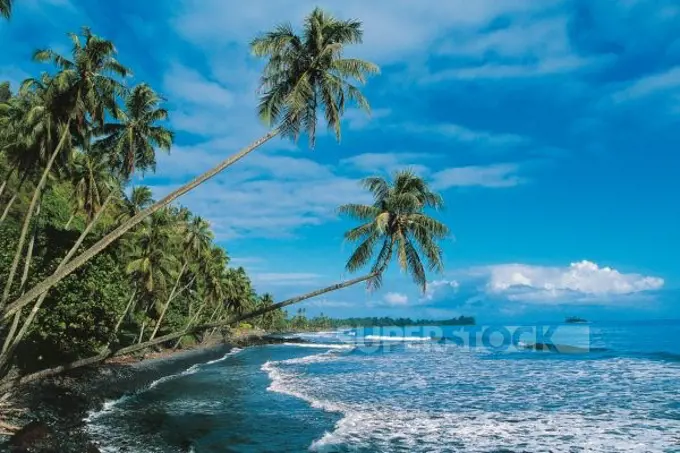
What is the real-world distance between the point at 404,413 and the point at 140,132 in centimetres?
1667

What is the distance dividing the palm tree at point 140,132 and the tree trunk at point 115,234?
10294 mm

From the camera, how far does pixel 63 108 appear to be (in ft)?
51.9

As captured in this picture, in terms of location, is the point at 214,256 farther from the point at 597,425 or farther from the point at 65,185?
the point at 597,425

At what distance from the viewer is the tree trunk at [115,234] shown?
36.3ft

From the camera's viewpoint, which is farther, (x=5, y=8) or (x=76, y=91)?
(x=76, y=91)


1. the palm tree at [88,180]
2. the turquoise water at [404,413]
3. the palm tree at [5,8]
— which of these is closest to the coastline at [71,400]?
the turquoise water at [404,413]

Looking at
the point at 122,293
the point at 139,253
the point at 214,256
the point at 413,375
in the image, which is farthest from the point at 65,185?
the point at 413,375

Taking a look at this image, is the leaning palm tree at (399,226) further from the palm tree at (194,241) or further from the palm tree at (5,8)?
the palm tree at (194,241)

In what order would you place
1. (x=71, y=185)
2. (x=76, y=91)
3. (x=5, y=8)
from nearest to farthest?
(x=5, y=8), (x=76, y=91), (x=71, y=185)

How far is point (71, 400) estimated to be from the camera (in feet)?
66.0

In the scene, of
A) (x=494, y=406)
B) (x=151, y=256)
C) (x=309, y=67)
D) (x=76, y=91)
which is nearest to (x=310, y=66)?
(x=309, y=67)

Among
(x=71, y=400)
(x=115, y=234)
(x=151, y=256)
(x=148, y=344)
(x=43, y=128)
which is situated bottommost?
(x=71, y=400)

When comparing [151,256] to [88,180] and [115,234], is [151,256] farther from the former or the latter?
[115,234]

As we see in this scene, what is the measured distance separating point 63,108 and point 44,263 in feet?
25.4
